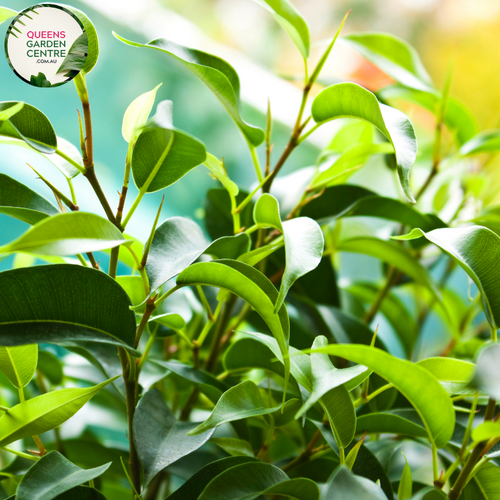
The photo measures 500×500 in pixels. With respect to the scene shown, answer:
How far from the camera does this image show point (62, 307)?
0.26 m

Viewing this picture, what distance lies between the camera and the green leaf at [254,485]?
284mm

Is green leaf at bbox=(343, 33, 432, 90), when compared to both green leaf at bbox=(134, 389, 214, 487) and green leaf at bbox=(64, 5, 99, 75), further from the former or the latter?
green leaf at bbox=(134, 389, 214, 487)

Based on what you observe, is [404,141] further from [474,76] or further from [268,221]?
[474,76]

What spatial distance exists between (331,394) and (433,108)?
0.44 metres

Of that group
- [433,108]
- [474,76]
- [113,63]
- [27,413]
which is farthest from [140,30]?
[474,76]

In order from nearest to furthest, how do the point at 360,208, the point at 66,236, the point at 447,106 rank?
the point at 66,236, the point at 360,208, the point at 447,106

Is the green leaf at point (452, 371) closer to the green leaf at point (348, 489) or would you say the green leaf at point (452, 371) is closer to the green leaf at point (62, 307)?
the green leaf at point (348, 489)

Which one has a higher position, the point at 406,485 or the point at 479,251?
the point at 479,251

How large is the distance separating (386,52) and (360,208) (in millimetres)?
210

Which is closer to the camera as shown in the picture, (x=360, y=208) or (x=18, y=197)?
(x=18, y=197)

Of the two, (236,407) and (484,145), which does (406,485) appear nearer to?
(236,407)

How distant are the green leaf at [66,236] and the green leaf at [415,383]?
13 centimetres

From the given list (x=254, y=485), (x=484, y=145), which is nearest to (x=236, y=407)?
(x=254, y=485)

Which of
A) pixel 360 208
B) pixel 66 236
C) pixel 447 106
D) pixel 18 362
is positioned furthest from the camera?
pixel 447 106
